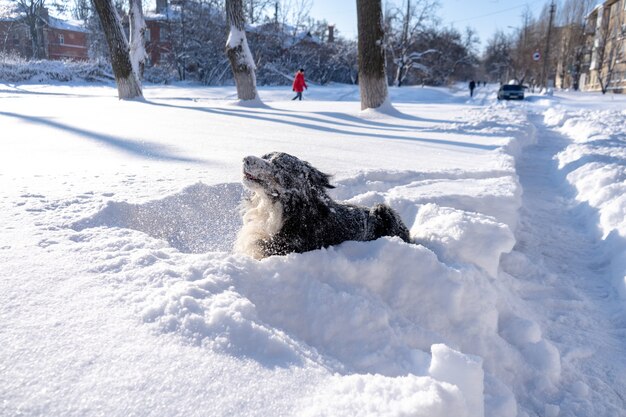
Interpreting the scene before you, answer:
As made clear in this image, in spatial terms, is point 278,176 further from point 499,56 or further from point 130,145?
point 499,56

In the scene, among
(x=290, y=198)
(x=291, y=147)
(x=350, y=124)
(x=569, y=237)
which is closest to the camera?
(x=290, y=198)

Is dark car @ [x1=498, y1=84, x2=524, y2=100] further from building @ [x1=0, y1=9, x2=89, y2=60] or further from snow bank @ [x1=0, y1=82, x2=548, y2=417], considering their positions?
building @ [x1=0, y1=9, x2=89, y2=60]

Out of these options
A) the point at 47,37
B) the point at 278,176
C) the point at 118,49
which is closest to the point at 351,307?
the point at 278,176

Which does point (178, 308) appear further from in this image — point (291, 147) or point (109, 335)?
point (291, 147)

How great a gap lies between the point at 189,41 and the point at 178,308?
3969 centimetres

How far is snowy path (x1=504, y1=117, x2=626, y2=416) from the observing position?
8.03ft

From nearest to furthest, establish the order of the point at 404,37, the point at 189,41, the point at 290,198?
the point at 290,198 < the point at 189,41 < the point at 404,37

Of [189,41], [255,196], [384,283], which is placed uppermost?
[189,41]

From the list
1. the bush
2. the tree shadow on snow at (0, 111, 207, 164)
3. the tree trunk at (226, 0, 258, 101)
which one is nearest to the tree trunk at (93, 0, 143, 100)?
the tree trunk at (226, 0, 258, 101)

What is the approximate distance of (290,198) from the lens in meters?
2.82

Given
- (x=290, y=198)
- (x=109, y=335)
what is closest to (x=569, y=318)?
(x=290, y=198)

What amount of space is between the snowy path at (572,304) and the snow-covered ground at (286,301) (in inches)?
0.6

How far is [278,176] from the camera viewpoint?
277 centimetres

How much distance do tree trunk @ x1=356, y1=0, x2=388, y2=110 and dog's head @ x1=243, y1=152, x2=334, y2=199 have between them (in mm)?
10502
